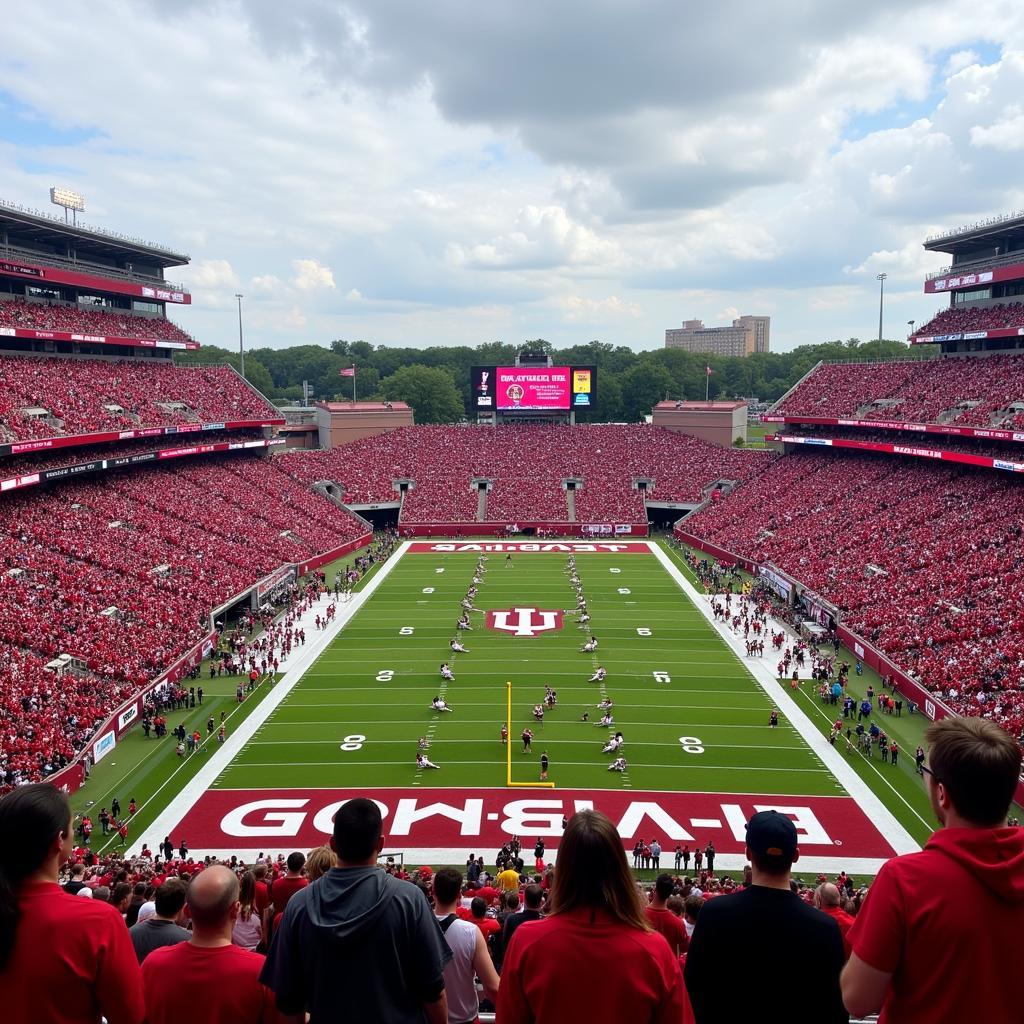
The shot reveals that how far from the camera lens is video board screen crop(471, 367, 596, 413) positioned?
71.7 meters

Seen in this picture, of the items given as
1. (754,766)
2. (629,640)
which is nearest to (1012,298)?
(629,640)

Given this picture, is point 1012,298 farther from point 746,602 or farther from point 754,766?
point 754,766

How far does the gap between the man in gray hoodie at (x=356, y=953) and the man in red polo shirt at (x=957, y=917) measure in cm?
160

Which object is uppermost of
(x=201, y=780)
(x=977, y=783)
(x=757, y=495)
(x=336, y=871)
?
(x=977, y=783)

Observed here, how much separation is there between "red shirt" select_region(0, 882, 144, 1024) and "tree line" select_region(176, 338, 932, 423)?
327 feet

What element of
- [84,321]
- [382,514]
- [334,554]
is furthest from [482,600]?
[84,321]

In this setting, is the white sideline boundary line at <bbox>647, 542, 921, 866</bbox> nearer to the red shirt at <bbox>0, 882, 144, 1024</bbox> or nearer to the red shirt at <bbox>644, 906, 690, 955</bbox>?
the red shirt at <bbox>644, 906, 690, 955</bbox>

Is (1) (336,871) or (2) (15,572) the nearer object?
(1) (336,871)

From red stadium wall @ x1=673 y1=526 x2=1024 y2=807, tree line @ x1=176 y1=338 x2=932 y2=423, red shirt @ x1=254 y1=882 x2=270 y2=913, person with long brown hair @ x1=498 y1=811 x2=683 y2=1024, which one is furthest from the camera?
tree line @ x1=176 y1=338 x2=932 y2=423

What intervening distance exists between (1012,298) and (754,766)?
1570 inches

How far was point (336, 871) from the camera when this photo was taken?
3.47 metres

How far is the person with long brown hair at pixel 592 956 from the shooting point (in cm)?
293

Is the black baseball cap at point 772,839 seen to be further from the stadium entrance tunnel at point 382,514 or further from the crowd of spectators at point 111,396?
the stadium entrance tunnel at point 382,514

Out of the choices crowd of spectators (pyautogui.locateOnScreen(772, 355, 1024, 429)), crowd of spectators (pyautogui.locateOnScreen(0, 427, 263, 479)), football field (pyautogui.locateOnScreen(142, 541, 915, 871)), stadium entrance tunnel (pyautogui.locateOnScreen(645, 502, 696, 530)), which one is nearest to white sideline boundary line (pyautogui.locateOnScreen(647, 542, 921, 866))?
football field (pyautogui.locateOnScreen(142, 541, 915, 871))
